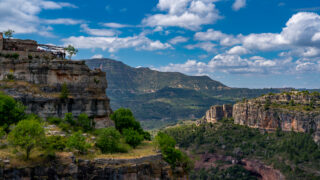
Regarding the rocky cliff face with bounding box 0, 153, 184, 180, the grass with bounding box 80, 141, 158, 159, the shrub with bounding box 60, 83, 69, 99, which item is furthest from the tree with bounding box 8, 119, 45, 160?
the shrub with bounding box 60, 83, 69, 99

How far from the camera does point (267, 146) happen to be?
17262 centimetres

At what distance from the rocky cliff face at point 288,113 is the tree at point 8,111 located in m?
158

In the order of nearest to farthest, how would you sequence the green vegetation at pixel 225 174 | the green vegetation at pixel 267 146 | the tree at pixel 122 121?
the tree at pixel 122 121
the green vegetation at pixel 267 146
the green vegetation at pixel 225 174

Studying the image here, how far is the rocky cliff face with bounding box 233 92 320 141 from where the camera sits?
167 m

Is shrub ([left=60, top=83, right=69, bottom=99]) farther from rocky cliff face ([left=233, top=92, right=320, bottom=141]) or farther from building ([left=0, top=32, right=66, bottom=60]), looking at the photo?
rocky cliff face ([left=233, top=92, right=320, bottom=141])

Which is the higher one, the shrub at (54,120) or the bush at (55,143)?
the shrub at (54,120)

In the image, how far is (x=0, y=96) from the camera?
50.7 metres

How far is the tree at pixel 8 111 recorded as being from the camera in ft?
164

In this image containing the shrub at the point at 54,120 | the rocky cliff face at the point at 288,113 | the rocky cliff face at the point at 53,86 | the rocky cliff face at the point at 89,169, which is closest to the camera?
the rocky cliff face at the point at 89,169

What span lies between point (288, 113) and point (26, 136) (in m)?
165

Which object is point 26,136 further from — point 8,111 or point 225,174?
point 225,174

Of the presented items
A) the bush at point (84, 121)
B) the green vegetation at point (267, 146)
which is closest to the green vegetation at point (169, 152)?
the bush at point (84, 121)

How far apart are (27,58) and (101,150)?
25.7 meters

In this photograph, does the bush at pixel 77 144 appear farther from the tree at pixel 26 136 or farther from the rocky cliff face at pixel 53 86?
the rocky cliff face at pixel 53 86
